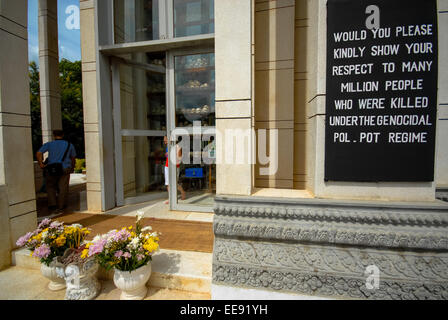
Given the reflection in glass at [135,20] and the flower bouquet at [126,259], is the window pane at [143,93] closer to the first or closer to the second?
the reflection in glass at [135,20]

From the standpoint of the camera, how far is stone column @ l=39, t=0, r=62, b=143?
25.7 ft

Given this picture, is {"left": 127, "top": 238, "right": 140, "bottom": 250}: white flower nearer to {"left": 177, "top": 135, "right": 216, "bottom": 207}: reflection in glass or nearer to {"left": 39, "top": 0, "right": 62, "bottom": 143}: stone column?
{"left": 177, "top": 135, "right": 216, "bottom": 207}: reflection in glass

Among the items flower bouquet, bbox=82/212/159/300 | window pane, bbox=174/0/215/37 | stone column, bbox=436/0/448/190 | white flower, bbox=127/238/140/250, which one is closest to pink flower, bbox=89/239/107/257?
flower bouquet, bbox=82/212/159/300

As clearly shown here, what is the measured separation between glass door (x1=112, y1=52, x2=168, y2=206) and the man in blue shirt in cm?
113

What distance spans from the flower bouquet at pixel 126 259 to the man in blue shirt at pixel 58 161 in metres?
3.68

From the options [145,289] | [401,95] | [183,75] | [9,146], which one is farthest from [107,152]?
[401,95]

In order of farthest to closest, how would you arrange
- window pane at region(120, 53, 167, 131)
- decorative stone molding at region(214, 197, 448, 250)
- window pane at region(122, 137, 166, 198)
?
window pane at region(122, 137, 166, 198), window pane at region(120, 53, 167, 131), decorative stone molding at region(214, 197, 448, 250)

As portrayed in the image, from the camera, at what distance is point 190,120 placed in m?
5.22

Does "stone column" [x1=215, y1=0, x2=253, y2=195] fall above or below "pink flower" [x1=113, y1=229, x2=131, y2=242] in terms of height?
above

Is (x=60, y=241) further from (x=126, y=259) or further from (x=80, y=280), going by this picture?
(x=126, y=259)

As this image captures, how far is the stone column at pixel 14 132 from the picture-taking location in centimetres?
316

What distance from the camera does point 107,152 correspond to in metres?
5.23
